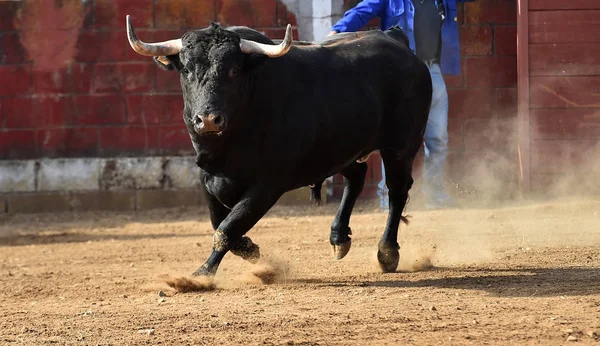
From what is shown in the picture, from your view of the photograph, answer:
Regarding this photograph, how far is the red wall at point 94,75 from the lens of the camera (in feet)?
33.8

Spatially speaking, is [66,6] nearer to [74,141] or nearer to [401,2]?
[74,141]

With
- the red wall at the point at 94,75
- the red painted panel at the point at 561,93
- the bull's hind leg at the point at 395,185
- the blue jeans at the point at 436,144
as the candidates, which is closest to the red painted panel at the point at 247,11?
the red wall at the point at 94,75

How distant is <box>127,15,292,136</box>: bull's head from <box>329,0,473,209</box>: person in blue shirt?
3086 millimetres

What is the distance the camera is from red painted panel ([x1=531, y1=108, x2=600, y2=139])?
10242 millimetres

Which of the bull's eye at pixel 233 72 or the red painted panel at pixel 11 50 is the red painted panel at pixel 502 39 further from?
Result: the bull's eye at pixel 233 72

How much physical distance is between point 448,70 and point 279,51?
4077mm

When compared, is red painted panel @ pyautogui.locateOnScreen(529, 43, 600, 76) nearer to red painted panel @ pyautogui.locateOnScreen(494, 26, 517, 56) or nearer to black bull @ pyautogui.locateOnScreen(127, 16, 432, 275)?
red painted panel @ pyautogui.locateOnScreen(494, 26, 517, 56)

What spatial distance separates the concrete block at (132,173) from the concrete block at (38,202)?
0.41 metres

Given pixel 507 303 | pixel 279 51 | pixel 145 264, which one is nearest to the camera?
pixel 507 303

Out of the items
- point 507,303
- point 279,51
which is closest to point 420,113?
point 279,51

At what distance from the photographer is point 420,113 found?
682 cm

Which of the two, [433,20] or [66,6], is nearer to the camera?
[433,20]

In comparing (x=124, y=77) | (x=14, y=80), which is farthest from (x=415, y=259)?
(x=14, y=80)

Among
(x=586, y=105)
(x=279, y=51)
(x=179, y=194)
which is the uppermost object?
(x=279, y=51)
